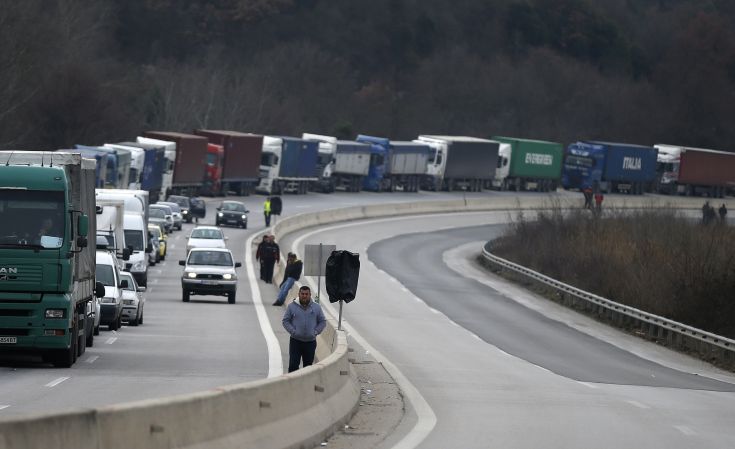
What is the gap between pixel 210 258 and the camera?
40.5 m

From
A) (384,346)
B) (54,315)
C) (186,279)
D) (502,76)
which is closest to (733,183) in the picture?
(502,76)

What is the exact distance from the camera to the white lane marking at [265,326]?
22516mm

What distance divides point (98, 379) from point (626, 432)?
6904mm

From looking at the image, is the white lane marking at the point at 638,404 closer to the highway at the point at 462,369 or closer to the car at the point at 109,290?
the highway at the point at 462,369

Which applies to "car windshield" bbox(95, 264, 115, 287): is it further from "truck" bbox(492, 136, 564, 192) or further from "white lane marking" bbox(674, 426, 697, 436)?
"truck" bbox(492, 136, 564, 192)

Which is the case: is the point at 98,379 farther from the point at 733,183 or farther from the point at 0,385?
the point at 733,183

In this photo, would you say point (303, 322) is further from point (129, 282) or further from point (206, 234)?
point (206, 234)

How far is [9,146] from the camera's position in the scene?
264 feet

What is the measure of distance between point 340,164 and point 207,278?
62.6 m

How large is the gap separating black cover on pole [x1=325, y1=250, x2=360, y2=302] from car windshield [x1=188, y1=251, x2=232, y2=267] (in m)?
19.0

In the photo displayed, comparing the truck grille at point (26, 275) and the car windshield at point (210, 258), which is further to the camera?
the car windshield at point (210, 258)

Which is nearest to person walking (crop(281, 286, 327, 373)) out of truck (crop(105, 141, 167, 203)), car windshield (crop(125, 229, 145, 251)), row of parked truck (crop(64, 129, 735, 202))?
car windshield (crop(125, 229, 145, 251))

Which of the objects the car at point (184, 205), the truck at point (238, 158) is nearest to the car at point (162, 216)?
the car at point (184, 205)

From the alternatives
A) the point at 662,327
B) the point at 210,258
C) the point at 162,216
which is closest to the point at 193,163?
the point at 162,216
